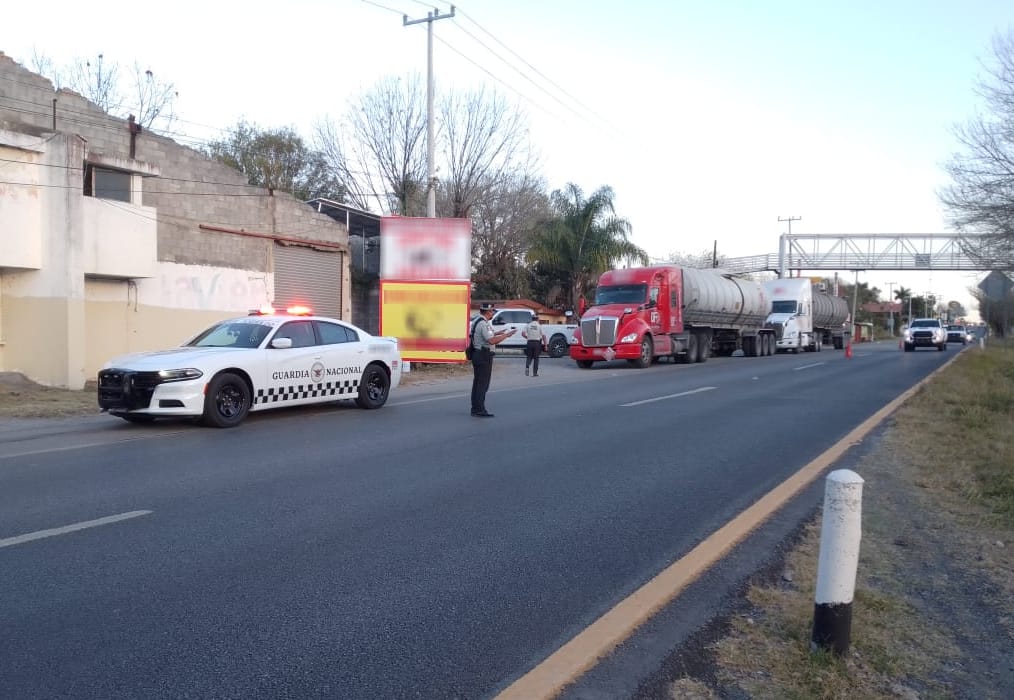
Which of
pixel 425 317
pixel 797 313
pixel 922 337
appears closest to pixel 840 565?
pixel 425 317

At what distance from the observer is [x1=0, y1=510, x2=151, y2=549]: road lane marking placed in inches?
235

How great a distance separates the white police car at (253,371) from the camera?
37.1ft

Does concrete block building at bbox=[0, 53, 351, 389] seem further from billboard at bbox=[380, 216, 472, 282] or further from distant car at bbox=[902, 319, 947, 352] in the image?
distant car at bbox=[902, 319, 947, 352]

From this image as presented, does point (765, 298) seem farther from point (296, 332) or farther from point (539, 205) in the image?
point (296, 332)

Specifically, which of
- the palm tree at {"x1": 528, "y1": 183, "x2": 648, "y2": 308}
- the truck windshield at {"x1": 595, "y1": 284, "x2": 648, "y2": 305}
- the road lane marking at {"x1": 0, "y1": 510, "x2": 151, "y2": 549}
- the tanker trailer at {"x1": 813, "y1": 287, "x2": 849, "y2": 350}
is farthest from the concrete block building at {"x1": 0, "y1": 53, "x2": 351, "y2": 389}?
the tanker trailer at {"x1": 813, "y1": 287, "x2": 849, "y2": 350}

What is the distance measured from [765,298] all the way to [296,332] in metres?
29.1

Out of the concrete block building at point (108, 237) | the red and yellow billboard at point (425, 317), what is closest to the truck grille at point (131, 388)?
the concrete block building at point (108, 237)

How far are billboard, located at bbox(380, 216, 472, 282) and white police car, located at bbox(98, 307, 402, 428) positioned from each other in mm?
8369

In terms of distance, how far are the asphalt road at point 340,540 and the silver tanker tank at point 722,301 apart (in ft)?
58.0

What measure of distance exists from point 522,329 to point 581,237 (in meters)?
11.4


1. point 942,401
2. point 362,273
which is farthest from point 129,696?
point 362,273

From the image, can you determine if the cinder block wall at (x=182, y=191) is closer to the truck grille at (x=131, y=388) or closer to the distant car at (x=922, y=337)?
the truck grille at (x=131, y=388)

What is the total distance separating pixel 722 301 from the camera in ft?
108

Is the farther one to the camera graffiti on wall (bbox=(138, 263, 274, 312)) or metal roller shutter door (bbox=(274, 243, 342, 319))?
metal roller shutter door (bbox=(274, 243, 342, 319))
